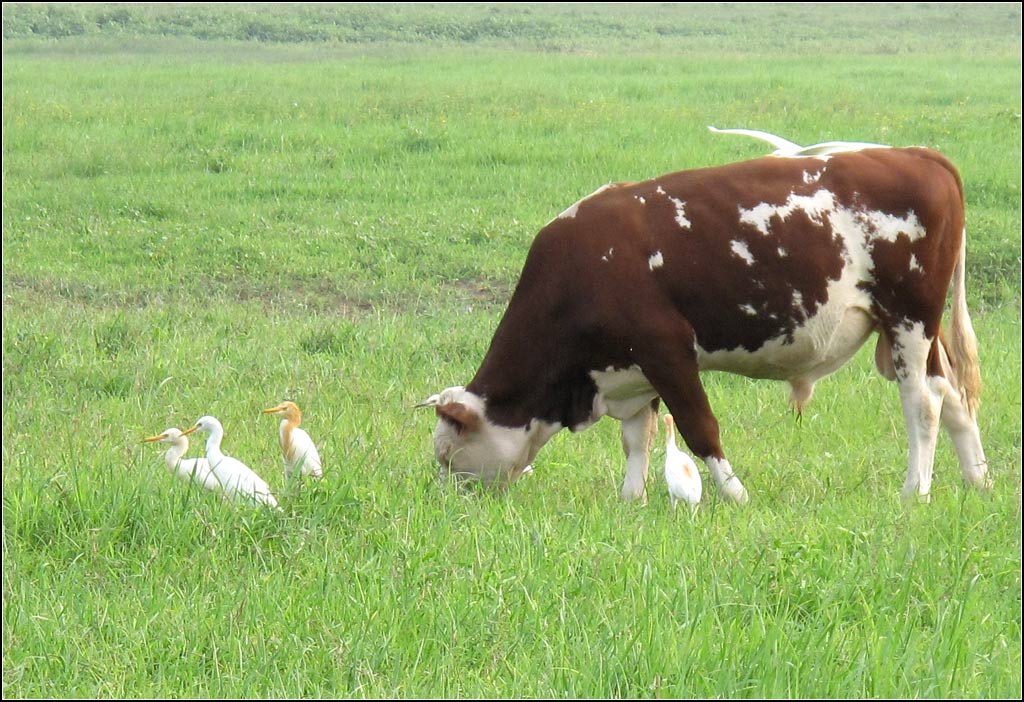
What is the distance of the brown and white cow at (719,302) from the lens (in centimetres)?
574

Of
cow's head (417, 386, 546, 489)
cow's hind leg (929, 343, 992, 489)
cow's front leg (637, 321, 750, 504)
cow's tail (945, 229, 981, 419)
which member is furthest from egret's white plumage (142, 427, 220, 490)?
cow's tail (945, 229, 981, 419)

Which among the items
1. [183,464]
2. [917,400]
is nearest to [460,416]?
[183,464]

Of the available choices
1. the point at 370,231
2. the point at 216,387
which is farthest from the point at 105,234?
the point at 216,387

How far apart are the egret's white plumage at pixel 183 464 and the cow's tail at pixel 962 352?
339cm

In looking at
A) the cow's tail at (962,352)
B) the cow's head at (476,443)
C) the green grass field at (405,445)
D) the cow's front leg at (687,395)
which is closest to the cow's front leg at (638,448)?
the green grass field at (405,445)

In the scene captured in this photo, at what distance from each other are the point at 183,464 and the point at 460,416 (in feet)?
4.01

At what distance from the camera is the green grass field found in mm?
3781

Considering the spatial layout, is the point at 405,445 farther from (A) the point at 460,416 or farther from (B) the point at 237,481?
(B) the point at 237,481

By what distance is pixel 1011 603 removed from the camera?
419 cm

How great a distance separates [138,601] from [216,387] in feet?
12.3

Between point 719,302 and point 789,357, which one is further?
point 789,357

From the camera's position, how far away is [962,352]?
6.35 m

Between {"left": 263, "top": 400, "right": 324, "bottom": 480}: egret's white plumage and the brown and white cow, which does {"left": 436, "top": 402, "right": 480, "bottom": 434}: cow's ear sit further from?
{"left": 263, "top": 400, "right": 324, "bottom": 480}: egret's white plumage

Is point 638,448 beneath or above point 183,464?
beneath
